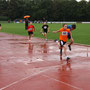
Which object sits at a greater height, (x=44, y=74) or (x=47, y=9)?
(x=47, y=9)

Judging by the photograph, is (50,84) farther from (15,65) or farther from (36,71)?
(15,65)

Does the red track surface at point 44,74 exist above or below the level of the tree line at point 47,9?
below

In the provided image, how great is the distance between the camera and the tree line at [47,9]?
92.0 meters

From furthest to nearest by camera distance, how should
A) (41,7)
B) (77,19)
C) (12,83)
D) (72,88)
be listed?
(41,7)
(77,19)
(12,83)
(72,88)

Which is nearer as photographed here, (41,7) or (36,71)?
(36,71)

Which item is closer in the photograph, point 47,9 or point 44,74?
point 44,74

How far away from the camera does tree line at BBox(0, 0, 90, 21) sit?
302 feet

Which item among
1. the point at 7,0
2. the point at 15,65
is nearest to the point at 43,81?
the point at 15,65

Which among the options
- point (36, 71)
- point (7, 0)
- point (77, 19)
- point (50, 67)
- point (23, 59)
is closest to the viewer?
point (36, 71)

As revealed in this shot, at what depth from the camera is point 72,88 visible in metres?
6.20

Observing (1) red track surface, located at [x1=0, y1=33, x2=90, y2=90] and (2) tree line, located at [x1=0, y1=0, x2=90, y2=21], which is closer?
(1) red track surface, located at [x1=0, y1=33, x2=90, y2=90]

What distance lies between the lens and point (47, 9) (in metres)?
100

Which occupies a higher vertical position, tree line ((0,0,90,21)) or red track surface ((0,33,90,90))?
tree line ((0,0,90,21))

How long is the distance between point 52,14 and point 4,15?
24.6 m
